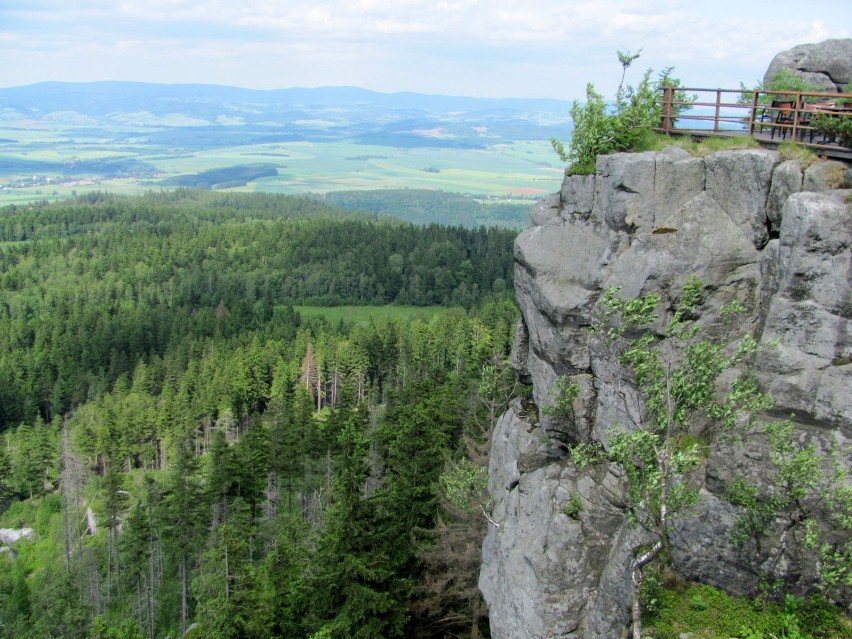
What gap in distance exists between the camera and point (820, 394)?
55.0 feet

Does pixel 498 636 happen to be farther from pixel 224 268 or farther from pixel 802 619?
pixel 224 268

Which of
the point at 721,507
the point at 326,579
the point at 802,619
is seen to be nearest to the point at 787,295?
the point at 721,507

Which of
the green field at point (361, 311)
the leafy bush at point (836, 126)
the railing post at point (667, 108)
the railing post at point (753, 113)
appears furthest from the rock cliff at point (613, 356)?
the green field at point (361, 311)

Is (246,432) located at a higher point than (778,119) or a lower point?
lower

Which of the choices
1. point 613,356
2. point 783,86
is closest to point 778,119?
point 783,86

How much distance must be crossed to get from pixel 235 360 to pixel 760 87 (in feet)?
236

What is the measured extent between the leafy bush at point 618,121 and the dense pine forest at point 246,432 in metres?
9.70

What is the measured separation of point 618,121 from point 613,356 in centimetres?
807

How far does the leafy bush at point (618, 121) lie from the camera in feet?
75.8

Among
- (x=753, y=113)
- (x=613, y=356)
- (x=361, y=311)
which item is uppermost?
(x=753, y=113)

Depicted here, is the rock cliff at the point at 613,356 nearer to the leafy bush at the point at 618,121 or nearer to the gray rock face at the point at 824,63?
the leafy bush at the point at 618,121

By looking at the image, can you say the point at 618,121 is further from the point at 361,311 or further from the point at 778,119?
the point at 361,311

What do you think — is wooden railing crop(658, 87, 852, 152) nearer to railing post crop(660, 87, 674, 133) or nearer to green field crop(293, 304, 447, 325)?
railing post crop(660, 87, 674, 133)

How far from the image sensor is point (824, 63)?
78.9ft
